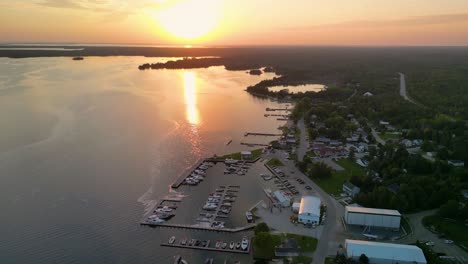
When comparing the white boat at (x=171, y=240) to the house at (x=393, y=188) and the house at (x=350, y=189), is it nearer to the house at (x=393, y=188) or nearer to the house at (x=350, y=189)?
the house at (x=350, y=189)

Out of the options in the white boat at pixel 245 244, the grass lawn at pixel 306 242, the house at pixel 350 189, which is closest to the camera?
the grass lawn at pixel 306 242

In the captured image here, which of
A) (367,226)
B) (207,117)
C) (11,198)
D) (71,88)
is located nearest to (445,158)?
(367,226)

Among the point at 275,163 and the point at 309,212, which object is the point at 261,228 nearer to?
the point at 309,212

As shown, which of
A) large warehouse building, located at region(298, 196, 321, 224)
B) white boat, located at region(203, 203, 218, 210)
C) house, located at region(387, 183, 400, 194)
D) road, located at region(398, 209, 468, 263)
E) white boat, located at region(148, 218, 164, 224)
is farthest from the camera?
house, located at region(387, 183, 400, 194)

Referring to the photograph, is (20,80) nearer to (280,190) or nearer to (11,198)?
(11,198)

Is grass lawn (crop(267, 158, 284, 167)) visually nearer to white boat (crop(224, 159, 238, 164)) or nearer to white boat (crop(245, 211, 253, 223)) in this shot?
white boat (crop(224, 159, 238, 164))

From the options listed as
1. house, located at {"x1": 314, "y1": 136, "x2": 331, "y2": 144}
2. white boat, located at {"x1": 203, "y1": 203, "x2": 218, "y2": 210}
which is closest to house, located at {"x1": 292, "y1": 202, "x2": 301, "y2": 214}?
white boat, located at {"x1": 203, "y1": 203, "x2": 218, "y2": 210}

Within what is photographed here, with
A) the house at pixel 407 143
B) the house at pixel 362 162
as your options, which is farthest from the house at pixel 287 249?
the house at pixel 407 143
